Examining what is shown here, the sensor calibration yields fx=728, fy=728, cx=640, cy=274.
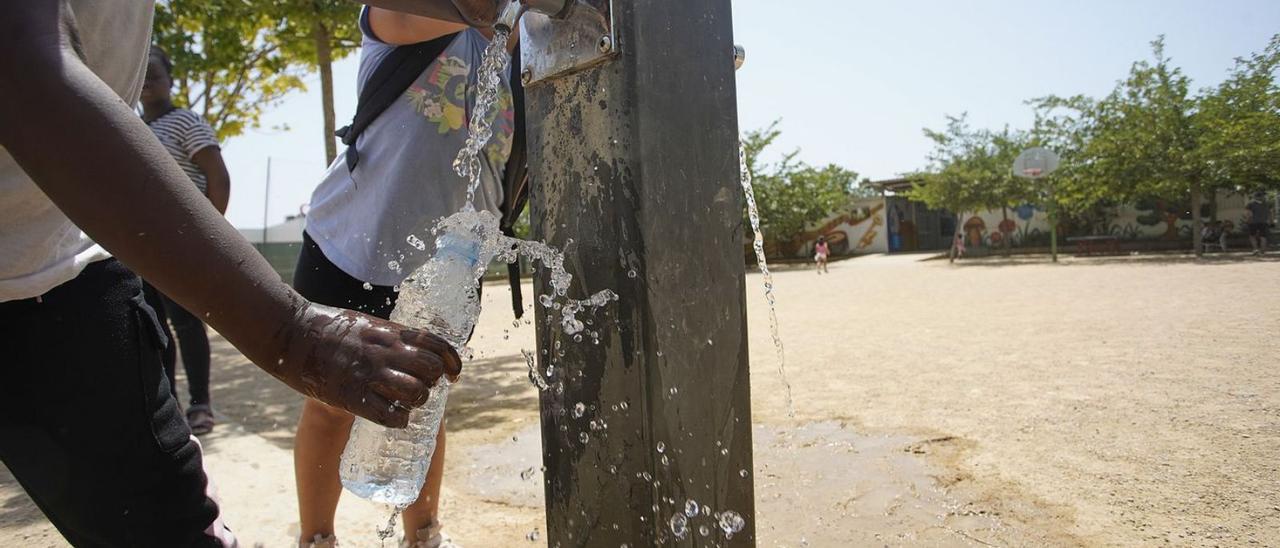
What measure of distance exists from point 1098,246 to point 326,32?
80.0 feet

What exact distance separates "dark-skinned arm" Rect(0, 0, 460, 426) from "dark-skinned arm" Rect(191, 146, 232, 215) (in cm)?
239

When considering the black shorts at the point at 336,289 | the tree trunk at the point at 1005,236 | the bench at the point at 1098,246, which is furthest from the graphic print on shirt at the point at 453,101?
the tree trunk at the point at 1005,236

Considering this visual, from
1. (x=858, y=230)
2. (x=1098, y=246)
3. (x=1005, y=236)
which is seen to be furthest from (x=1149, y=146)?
(x=858, y=230)

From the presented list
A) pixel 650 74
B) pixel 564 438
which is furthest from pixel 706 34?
pixel 564 438

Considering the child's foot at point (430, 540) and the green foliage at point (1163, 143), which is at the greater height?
the green foliage at point (1163, 143)

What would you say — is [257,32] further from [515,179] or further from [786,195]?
[786,195]

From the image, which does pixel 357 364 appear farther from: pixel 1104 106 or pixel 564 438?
pixel 1104 106

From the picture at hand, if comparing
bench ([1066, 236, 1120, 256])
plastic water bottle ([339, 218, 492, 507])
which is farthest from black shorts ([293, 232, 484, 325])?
bench ([1066, 236, 1120, 256])

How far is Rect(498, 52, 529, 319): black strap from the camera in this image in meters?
1.75

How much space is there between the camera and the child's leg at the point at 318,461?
5.66 feet

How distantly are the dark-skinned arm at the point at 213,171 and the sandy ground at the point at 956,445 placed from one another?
1.05m

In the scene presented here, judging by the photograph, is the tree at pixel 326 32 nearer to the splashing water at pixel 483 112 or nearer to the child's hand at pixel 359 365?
the splashing water at pixel 483 112

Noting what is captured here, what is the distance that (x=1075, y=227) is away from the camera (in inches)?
1103

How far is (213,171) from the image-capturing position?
2941mm
